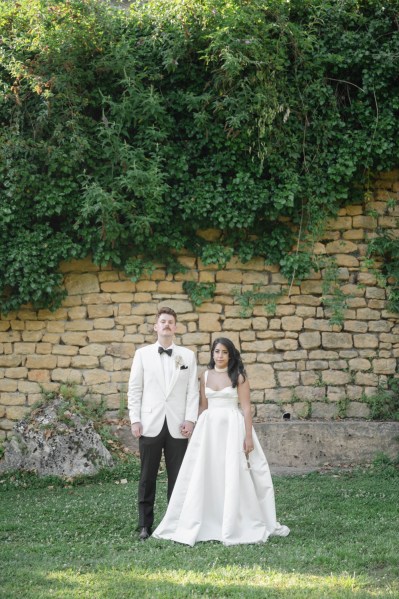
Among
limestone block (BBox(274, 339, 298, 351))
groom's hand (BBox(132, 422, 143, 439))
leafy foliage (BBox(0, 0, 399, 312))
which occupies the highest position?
leafy foliage (BBox(0, 0, 399, 312))

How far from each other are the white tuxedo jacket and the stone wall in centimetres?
349

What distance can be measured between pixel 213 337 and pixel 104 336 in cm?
145

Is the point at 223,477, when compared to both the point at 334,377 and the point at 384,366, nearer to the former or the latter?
the point at 334,377

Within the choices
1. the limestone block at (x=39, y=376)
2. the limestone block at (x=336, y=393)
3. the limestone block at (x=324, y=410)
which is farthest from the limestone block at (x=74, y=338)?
the limestone block at (x=336, y=393)

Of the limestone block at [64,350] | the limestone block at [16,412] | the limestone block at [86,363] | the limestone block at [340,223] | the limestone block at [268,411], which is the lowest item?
the limestone block at [16,412]

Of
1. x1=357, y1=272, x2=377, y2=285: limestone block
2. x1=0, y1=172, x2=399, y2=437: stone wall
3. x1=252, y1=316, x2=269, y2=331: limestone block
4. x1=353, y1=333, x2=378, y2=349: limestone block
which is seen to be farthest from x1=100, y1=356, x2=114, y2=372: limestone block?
x1=357, y1=272, x2=377, y2=285: limestone block

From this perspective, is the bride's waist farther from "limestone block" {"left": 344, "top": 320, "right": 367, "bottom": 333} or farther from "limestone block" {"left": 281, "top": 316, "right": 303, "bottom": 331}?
"limestone block" {"left": 344, "top": 320, "right": 367, "bottom": 333}

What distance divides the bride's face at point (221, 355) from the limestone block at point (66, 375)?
393cm

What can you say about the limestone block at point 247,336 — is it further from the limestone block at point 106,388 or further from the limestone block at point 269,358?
the limestone block at point 106,388

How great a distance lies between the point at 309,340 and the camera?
31.9ft

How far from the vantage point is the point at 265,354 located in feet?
31.8

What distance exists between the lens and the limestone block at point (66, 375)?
967 cm

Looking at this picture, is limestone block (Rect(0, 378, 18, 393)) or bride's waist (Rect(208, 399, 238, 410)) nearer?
bride's waist (Rect(208, 399, 238, 410))

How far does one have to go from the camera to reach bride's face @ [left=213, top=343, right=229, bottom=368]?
6164mm
